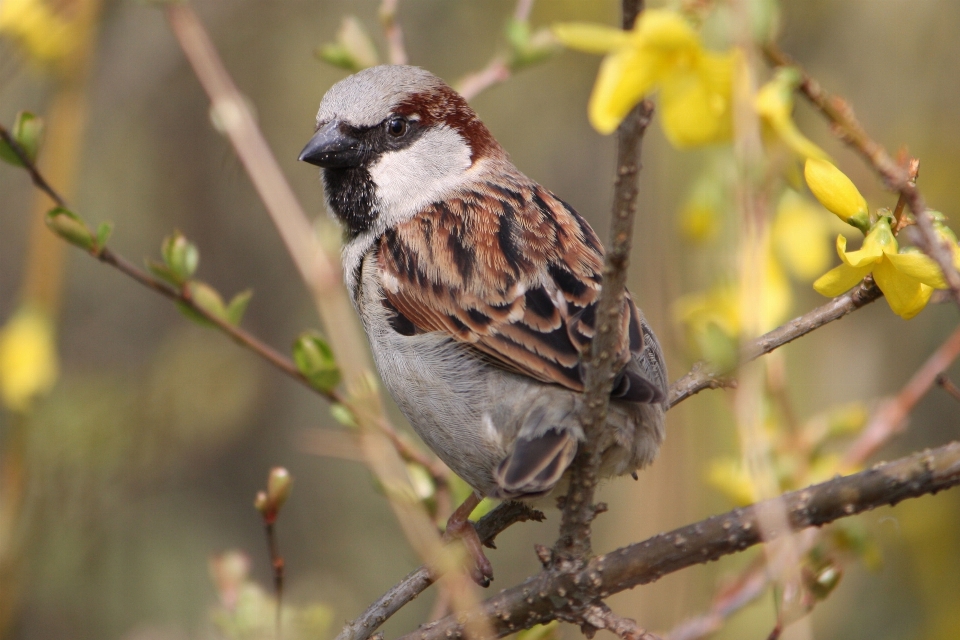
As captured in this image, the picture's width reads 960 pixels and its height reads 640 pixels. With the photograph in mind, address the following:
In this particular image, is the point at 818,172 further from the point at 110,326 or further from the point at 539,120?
the point at 110,326

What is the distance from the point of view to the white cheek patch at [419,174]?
131 inches

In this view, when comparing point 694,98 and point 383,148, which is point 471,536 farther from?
point 694,98

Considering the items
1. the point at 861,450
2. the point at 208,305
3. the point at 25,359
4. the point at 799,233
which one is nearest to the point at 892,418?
the point at 861,450

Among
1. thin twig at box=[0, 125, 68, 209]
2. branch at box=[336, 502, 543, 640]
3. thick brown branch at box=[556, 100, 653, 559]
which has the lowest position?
branch at box=[336, 502, 543, 640]

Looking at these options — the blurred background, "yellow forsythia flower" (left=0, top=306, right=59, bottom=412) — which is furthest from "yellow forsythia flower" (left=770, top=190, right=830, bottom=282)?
"yellow forsythia flower" (left=0, top=306, right=59, bottom=412)

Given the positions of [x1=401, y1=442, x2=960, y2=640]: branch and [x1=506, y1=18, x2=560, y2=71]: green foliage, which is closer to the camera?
[x1=401, y1=442, x2=960, y2=640]: branch

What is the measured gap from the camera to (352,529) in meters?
6.53

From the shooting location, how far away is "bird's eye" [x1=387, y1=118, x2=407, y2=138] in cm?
339

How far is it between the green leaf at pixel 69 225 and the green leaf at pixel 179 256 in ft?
0.65

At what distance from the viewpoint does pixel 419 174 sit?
341 centimetres

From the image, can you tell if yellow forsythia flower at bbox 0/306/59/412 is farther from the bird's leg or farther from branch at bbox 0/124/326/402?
the bird's leg

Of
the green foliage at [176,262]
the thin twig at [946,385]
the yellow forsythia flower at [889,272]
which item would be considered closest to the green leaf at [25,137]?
the green foliage at [176,262]

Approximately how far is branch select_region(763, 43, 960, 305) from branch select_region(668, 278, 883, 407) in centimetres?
64

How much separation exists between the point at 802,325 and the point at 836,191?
629 millimetres
